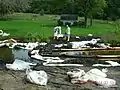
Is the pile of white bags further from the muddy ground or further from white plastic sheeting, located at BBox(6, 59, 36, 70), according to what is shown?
white plastic sheeting, located at BBox(6, 59, 36, 70)

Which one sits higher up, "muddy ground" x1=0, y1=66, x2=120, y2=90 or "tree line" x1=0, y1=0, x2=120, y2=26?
"muddy ground" x1=0, y1=66, x2=120, y2=90

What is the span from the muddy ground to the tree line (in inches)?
1031

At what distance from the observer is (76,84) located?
11.6m

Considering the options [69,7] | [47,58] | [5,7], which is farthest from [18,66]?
[69,7]

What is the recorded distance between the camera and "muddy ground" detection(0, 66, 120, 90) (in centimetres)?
1118

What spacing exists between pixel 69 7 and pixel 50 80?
3939cm

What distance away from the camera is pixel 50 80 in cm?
1210

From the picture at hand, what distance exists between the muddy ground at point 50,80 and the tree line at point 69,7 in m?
26.2

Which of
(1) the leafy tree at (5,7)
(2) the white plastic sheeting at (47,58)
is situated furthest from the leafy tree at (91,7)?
(2) the white plastic sheeting at (47,58)

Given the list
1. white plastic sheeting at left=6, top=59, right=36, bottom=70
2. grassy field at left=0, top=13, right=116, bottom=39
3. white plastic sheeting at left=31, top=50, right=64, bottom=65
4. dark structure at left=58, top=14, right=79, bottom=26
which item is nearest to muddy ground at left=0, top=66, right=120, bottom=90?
white plastic sheeting at left=6, top=59, right=36, bottom=70

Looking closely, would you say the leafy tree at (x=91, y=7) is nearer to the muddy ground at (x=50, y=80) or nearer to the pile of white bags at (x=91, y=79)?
the muddy ground at (x=50, y=80)

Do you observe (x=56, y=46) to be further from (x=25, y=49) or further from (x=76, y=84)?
(x=76, y=84)

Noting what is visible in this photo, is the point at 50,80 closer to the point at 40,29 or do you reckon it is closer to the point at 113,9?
the point at 40,29

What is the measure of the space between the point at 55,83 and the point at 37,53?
606 centimetres
